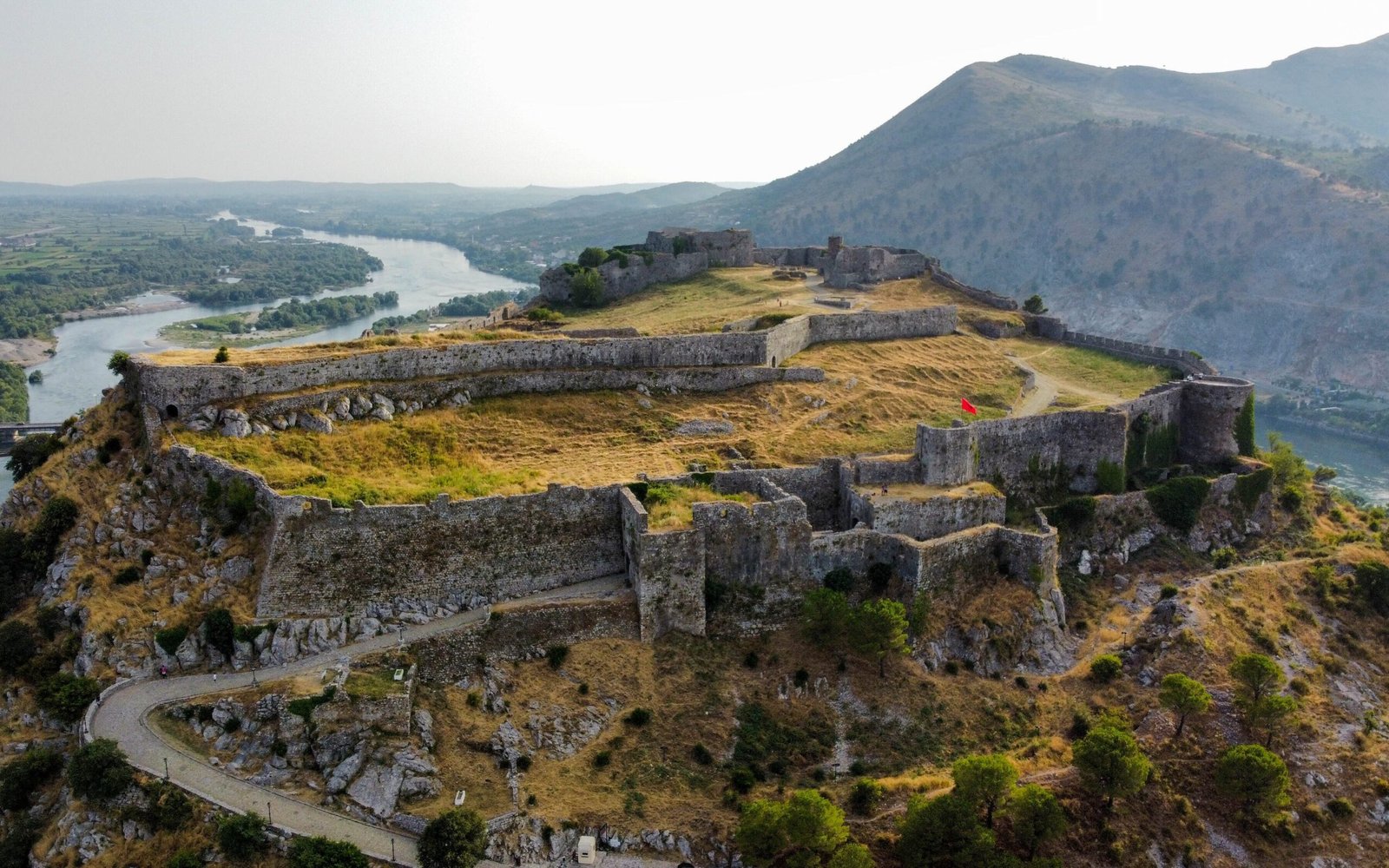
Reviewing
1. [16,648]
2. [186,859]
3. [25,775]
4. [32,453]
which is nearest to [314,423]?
[16,648]

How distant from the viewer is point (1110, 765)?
29.4 metres

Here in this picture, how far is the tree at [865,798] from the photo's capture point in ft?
95.2

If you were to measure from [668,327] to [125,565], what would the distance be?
26723 millimetres

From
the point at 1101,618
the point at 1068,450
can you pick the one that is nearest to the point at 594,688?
the point at 1101,618

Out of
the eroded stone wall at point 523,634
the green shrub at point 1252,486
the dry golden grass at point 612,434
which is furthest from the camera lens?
the green shrub at point 1252,486

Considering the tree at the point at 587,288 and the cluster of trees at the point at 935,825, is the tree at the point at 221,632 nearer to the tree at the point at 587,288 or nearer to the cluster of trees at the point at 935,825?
the cluster of trees at the point at 935,825

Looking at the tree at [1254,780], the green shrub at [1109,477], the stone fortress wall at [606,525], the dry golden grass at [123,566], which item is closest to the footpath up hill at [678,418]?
the stone fortress wall at [606,525]

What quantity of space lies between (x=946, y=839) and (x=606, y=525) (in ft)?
47.4

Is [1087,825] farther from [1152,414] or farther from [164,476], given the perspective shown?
[164,476]

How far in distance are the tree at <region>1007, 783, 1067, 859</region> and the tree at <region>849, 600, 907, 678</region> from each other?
20.3 ft

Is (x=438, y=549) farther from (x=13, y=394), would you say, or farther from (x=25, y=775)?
(x=13, y=394)

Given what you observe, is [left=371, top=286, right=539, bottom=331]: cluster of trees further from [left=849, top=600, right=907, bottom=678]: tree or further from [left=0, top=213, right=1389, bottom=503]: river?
[left=849, top=600, right=907, bottom=678]: tree

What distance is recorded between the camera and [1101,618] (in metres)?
39.0

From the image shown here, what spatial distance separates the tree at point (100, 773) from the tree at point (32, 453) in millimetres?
13683
